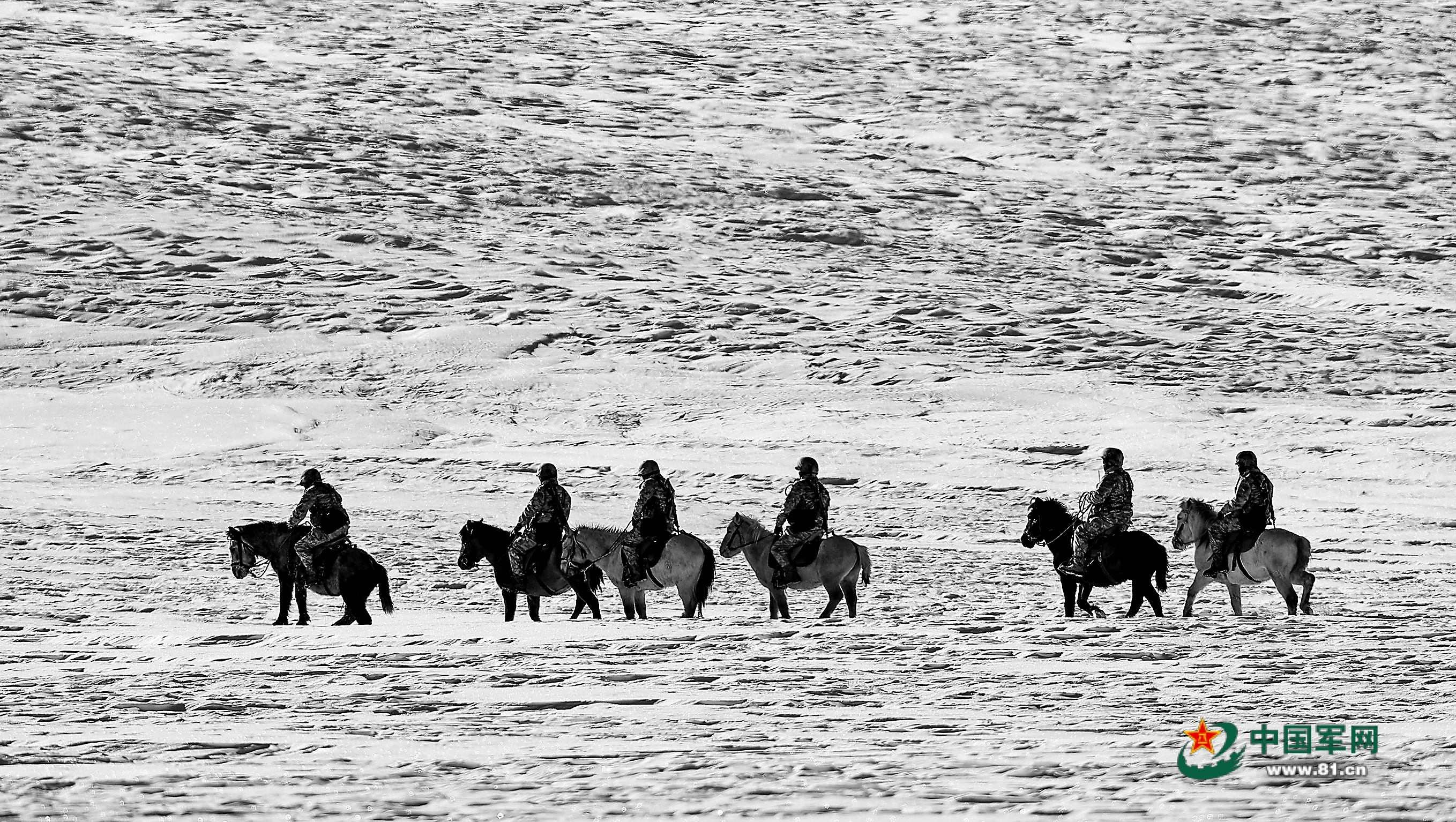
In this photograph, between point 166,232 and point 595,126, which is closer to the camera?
point 166,232

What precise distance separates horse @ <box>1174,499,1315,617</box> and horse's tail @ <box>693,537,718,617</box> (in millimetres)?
3204

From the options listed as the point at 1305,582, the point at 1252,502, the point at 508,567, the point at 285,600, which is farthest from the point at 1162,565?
the point at 285,600

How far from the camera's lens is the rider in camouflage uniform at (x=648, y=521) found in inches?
488

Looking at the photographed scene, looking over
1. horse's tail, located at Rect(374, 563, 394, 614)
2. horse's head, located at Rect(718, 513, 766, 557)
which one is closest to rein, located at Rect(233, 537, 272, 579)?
horse's tail, located at Rect(374, 563, 394, 614)

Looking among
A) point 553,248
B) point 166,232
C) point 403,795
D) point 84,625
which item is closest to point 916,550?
point 84,625

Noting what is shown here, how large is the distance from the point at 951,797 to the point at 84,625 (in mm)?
8513

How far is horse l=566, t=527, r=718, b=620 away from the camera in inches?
490

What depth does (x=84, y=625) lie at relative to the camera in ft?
42.0

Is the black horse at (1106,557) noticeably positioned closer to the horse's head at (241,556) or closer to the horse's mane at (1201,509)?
the horse's mane at (1201,509)

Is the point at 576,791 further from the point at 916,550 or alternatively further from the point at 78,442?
the point at 78,442

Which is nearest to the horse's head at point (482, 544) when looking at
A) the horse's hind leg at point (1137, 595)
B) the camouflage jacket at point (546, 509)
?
the camouflage jacket at point (546, 509)

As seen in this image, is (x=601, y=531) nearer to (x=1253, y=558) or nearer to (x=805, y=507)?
(x=805, y=507)

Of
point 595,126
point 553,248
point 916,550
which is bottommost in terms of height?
point 916,550

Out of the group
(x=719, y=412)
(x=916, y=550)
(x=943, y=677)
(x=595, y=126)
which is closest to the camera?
(x=943, y=677)
